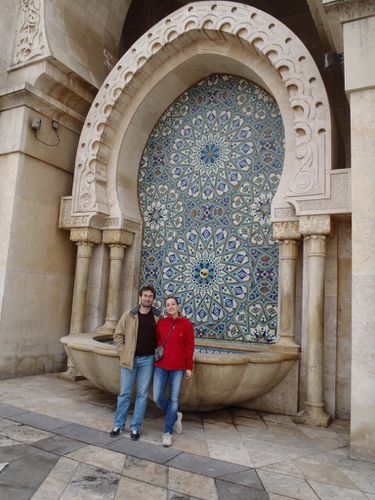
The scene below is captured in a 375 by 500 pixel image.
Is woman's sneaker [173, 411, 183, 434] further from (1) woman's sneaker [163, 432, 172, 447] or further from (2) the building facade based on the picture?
(2) the building facade

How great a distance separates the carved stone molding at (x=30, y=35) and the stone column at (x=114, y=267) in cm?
272

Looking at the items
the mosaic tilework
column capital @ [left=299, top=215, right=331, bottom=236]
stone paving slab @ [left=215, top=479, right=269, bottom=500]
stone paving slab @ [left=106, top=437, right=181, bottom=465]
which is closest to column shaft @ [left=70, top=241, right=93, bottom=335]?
the mosaic tilework

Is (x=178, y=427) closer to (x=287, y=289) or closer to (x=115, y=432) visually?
(x=115, y=432)

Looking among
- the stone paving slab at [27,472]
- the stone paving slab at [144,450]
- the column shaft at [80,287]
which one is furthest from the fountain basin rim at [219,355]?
the stone paving slab at [27,472]

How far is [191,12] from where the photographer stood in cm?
521

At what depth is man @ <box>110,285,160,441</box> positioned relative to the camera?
3.36 m

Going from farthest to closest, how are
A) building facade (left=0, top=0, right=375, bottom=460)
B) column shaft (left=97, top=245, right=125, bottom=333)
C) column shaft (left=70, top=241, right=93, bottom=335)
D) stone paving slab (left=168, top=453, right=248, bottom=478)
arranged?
1. column shaft (left=70, top=241, right=93, bottom=335)
2. column shaft (left=97, top=245, right=125, bottom=333)
3. building facade (left=0, top=0, right=375, bottom=460)
4. stone paving slab (left=168, top=453, right=248, bottom=478)

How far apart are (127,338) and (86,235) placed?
2.63 metres

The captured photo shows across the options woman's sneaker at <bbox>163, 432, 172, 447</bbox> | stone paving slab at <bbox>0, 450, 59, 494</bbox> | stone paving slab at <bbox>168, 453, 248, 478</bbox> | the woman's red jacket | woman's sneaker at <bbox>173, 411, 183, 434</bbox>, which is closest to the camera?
stone paving slab at <bbox>0, 450, 59, 494</bbox>

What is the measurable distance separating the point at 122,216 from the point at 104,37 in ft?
11.0

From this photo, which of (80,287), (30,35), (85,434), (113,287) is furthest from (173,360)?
(30,35)

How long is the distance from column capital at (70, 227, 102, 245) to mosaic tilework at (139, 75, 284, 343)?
698mm

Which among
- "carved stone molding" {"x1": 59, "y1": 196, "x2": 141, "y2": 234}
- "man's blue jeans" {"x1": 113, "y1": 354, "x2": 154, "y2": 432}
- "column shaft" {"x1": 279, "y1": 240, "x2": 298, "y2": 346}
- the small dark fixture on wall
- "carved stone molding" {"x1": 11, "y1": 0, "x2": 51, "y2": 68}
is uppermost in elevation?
"carved stone molding" {"x1": 11, "y1": 0, "x2": 51, "y2": 68}

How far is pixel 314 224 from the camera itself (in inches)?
165
